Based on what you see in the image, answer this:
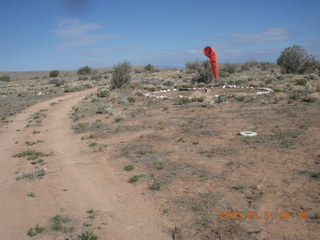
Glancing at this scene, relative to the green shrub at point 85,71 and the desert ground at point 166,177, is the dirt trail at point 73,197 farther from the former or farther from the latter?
the green shrub at point 85,71

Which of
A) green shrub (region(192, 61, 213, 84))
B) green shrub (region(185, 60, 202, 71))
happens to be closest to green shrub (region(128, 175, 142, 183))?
green shrub (region(192, 61, 213, 84))

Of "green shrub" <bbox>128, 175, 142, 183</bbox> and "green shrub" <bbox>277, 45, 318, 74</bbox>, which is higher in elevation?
"green shrub" <bbox>277, 45, 318, 74</bbox>

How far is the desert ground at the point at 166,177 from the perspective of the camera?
5.62 meters

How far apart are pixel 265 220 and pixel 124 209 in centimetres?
288

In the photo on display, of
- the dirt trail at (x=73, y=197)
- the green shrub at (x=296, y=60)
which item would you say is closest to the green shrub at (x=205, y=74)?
the green shrub at (x=296, y=60)

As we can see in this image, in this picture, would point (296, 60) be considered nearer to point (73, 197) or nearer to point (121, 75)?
point (121, 75)

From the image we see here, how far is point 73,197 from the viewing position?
7.05 meters

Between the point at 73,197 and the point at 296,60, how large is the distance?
3424 centimetres

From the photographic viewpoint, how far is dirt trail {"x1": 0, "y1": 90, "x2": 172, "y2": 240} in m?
5.72

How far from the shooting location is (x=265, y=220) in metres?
5.55

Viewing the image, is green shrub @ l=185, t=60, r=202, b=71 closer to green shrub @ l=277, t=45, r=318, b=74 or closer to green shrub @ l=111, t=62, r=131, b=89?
green shrub @ l=277, t=45, r=318, b=74

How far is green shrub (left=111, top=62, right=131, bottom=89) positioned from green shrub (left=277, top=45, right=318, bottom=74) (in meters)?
18.9

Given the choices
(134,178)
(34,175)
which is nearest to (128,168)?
(134,178)

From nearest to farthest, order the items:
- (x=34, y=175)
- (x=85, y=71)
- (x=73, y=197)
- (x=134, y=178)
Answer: (x=73, y=197) → (x=134, y=178) → (x=34, y=175) → (x=85, y=71)
